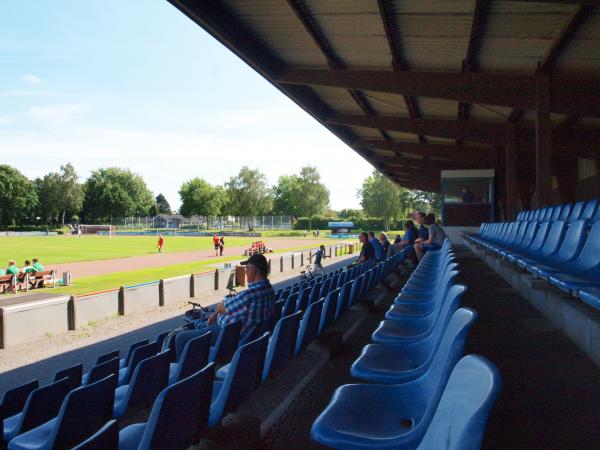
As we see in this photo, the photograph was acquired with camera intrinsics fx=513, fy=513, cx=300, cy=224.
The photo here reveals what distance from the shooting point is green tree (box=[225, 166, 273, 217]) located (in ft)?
320

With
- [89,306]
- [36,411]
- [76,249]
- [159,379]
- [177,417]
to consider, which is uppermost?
[177,417]

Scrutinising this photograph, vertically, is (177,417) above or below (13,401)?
above

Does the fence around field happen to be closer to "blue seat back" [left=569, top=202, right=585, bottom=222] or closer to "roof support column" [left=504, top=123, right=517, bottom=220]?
"blue seat back" [left=569, top=202, right=585, bottom=222]

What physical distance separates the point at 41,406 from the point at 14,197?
97.2 m

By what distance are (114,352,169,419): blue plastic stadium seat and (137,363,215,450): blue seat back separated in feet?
2.66

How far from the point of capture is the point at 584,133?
57.0 ft

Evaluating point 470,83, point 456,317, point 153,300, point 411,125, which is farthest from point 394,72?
point 456,317

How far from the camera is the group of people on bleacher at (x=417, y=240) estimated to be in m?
10.4

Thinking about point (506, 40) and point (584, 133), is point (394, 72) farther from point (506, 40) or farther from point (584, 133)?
point (584, 133)

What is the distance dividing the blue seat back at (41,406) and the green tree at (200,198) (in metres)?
112

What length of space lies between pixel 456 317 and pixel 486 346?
2.74 m

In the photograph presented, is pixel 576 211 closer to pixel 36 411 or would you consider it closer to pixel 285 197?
pixel 36 411

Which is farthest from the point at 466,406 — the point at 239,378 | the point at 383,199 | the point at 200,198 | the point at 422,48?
the point at 200,198

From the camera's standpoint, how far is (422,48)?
400 inches
